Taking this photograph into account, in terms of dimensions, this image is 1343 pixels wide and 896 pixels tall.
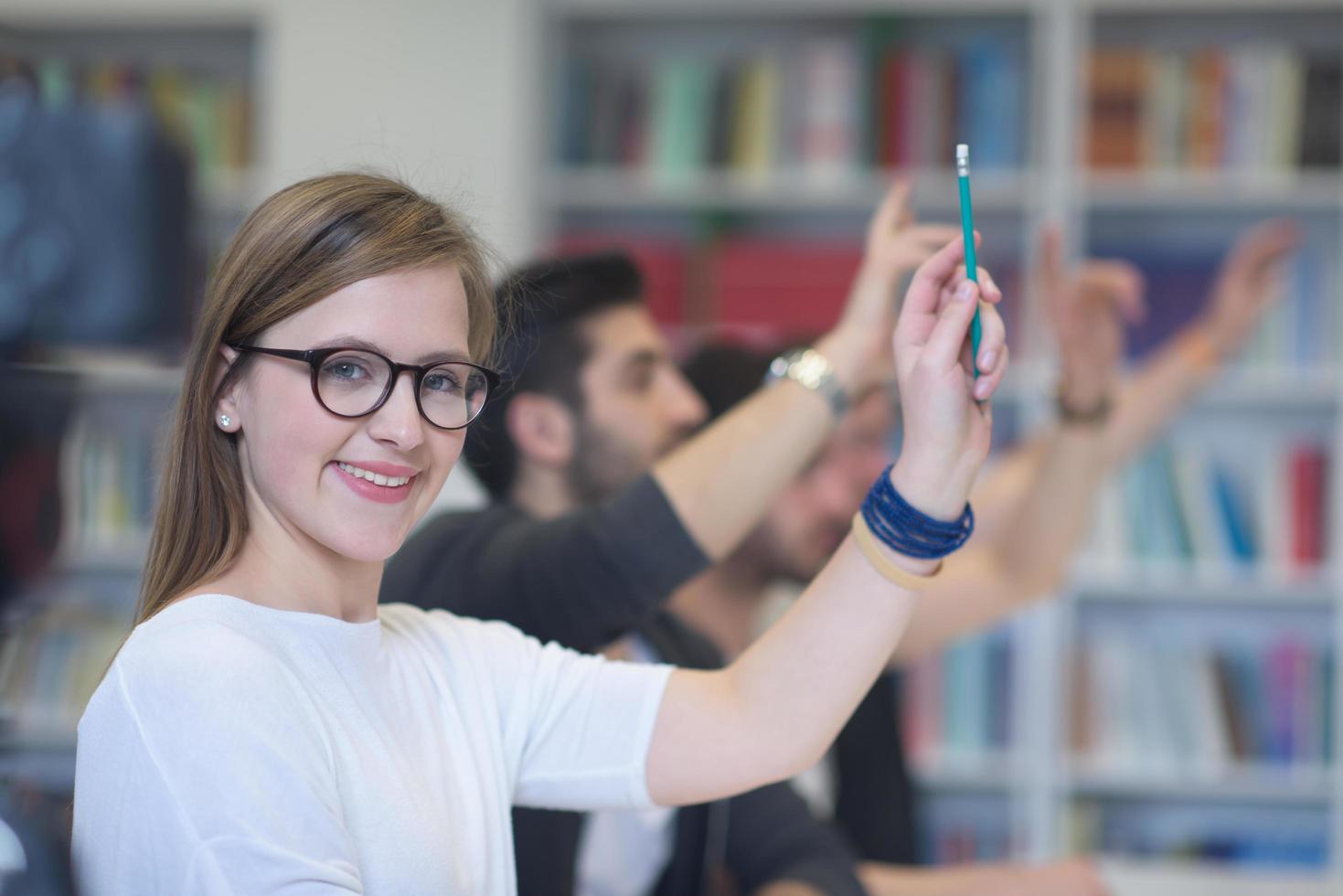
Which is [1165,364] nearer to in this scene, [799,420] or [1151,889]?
[1151,889]

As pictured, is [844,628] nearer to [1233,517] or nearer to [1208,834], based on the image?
[1233,517]

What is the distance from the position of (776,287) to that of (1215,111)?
3.77 ft

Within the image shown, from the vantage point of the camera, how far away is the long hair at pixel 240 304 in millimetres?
955

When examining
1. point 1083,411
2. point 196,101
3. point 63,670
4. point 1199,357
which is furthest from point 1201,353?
point 63,670

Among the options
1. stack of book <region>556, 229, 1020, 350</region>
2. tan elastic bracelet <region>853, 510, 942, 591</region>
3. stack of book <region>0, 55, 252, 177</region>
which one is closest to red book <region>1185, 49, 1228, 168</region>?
stack of book <region>556, 229, 1020, 350</region>

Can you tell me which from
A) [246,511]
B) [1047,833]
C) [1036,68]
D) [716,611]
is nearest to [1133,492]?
[1047,833]

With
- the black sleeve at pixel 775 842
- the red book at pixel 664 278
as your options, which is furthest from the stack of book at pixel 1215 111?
the black sleeve at pixel 775 842

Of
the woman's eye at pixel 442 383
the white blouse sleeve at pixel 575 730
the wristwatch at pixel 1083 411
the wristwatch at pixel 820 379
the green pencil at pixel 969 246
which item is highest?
the green pencil at pixel 969 246

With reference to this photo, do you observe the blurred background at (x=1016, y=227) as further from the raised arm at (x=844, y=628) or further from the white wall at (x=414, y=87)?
the raised arm at (x=844, y=628)

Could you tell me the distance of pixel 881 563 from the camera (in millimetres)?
1036

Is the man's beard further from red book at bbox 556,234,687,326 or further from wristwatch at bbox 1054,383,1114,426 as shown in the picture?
red book at bbox 556,234,687,326

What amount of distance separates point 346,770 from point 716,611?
56.0 inches

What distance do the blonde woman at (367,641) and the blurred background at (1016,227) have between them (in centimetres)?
235

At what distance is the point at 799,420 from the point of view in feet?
4.87
